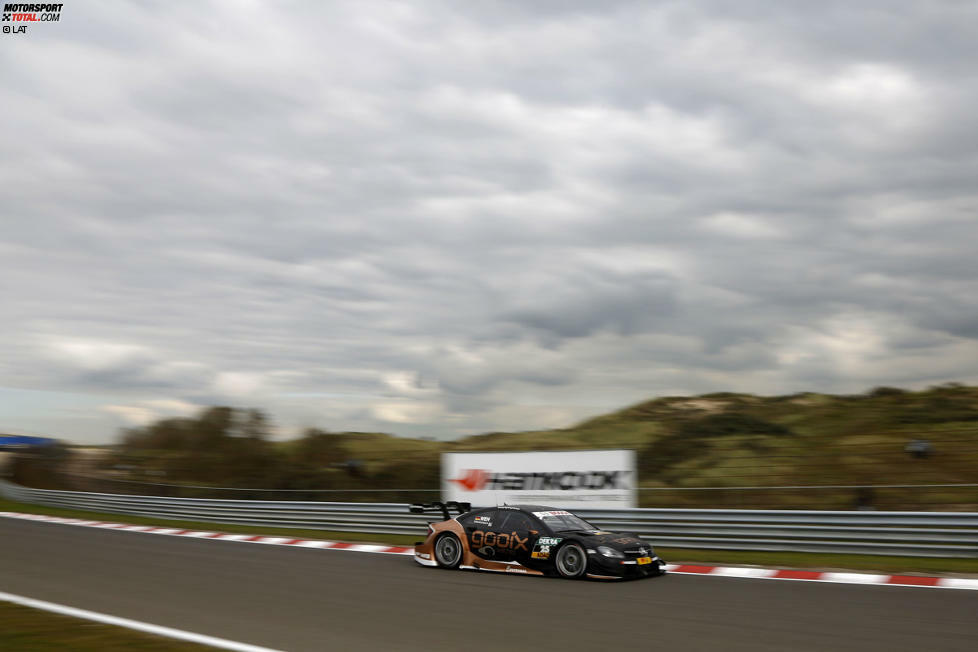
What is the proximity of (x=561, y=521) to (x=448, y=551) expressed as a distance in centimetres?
197

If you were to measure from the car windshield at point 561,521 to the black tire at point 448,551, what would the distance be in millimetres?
1453

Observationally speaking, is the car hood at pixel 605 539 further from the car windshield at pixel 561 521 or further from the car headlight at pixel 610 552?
the car windshield at pixel 561 521

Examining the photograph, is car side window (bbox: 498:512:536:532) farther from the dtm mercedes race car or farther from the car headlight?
the car headlight

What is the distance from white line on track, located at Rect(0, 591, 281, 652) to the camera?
740 cm

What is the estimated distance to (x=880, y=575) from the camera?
11742mm

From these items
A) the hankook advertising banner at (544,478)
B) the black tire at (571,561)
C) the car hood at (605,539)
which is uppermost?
the hankook advertising banner at (544,478)

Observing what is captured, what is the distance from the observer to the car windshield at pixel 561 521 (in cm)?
1266

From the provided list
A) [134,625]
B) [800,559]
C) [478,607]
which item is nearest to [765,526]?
[800,559]

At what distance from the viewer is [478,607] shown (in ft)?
31.7

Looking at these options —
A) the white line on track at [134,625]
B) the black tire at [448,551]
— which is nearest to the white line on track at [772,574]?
the black tire at [448,551]

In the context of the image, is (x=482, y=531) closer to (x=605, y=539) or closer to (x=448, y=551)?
(x=448, y=551)

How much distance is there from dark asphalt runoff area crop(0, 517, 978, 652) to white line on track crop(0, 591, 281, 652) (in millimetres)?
199

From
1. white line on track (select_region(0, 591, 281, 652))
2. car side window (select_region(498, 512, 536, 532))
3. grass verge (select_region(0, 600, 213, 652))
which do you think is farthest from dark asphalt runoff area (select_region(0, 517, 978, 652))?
car side window (select_region(498, 512, 536, 532))

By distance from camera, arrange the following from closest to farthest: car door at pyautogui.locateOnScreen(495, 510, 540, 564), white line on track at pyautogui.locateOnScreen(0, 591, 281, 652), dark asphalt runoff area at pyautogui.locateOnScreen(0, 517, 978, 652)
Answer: white line on track at pyautogui.locateOnScreen(0, 591, 281, 652), dark asphalt runoff area at pyautogui.locateOnScreen(0, 517, 978, 652), car door at pyautogui.locateOnScreen(495, 510, 540, 564)
